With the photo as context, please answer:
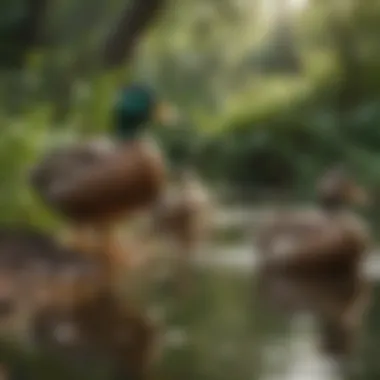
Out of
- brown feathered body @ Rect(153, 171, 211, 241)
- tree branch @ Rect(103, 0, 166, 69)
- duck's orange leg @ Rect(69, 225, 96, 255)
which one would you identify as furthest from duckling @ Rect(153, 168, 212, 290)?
tree branch @ Rect(103, 0, 166, 69)

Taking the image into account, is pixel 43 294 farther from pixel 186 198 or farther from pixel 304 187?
pixel 304 187

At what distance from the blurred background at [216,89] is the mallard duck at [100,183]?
0.02m

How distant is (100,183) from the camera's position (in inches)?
53.3

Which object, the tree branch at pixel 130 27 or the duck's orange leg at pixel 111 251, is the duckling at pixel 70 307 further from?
the tree branch at pixel 130 27

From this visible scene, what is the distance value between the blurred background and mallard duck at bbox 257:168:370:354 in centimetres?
3

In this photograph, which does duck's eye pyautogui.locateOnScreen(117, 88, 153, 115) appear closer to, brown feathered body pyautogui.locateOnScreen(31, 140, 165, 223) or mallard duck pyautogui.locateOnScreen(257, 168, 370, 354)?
brown feathered body pyautogui.locateOnScreen(31, 140, 165, 223)

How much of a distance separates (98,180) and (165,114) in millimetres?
153

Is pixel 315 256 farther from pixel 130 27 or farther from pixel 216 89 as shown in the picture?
pixel 130 27

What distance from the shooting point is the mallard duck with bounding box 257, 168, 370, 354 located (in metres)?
1.34

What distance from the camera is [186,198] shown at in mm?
1388

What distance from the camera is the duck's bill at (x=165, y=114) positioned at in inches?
56.0

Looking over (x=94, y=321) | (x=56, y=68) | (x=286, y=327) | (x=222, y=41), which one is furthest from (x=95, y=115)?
(x=286, y=327)

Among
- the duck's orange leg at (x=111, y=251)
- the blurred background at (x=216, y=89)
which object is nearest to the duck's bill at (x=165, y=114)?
the blurred background at (x=216, y=89)

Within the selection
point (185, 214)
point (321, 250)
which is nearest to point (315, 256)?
point (321, 250)
